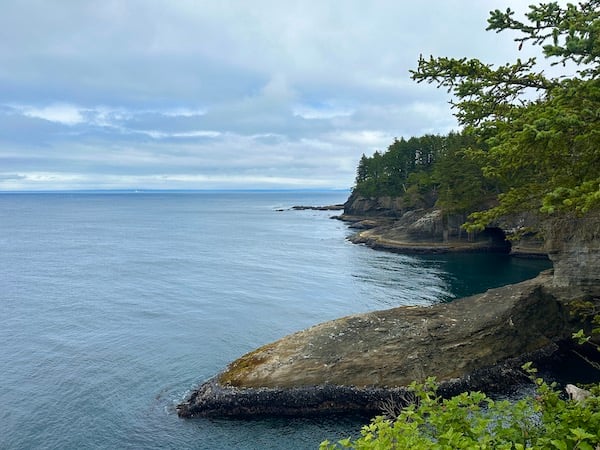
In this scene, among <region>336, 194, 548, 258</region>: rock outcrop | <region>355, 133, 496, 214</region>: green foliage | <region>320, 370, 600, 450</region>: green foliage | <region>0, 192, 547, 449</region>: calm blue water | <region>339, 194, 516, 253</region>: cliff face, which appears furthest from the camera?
<region>339, 194, 516, 253</region>: cliff face

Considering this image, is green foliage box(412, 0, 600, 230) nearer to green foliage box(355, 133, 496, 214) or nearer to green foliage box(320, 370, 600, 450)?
green foliage box(320, 370, 600, 450)

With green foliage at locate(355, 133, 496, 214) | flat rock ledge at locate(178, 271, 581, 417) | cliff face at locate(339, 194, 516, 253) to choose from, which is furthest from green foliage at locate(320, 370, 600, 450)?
cliff face at locate(339, 194, 516, 253)

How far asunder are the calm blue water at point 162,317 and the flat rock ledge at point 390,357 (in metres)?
1.36

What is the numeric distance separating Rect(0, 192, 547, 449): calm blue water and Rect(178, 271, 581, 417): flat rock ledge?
4.47 feet

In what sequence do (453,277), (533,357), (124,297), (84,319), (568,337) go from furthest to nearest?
(453,277), (124,297), (84,319), (568,337), (533,357)

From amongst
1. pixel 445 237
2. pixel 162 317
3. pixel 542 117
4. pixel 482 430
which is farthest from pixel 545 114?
pixel 445 237

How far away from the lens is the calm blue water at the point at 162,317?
2270 centimetres

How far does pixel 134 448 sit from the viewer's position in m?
21.2

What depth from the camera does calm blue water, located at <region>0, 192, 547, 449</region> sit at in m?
22.7

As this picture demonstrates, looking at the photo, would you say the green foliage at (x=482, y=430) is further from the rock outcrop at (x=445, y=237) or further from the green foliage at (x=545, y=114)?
the rock outcrop at (x=445, y=237)

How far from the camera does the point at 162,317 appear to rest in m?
41.1

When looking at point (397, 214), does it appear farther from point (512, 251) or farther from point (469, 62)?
point (469, 62)

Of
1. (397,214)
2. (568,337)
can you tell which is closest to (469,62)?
(568,337)

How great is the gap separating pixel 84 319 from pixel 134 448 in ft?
74.1
